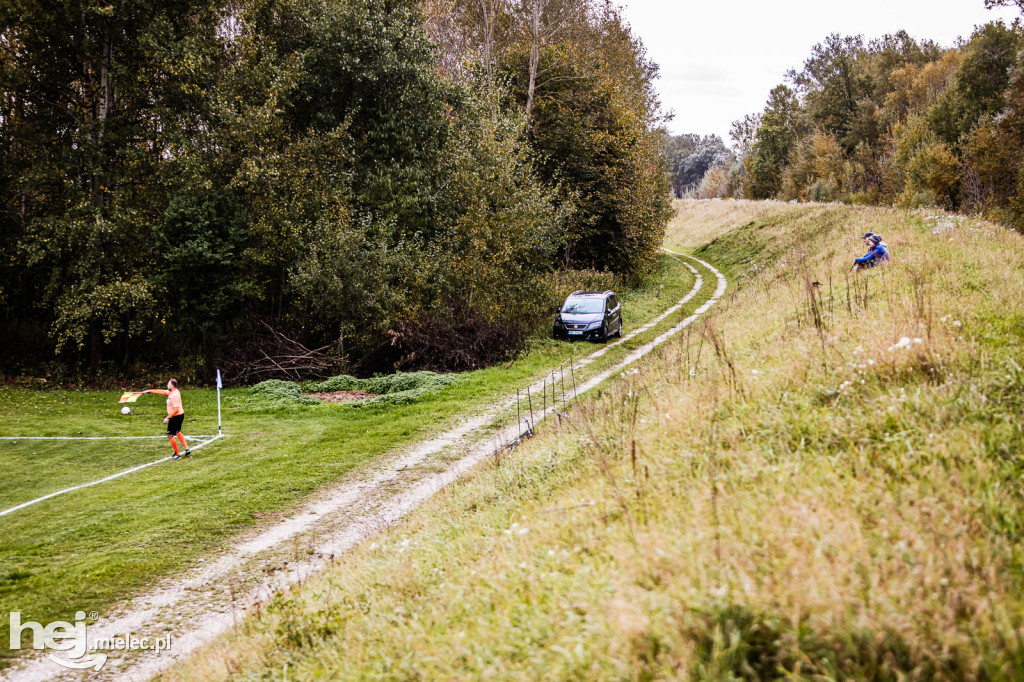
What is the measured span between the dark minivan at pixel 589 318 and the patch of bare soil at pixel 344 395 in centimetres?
894

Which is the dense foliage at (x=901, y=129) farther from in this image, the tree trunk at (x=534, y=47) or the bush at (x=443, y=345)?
the bush at (x=443, y=345)

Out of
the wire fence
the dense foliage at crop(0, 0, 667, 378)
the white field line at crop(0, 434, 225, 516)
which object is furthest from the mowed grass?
the dense foliage at crop(0, 0, 667, 378)

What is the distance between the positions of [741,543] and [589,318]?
19.2m

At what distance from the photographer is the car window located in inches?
922

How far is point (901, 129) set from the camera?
5906 centimetres

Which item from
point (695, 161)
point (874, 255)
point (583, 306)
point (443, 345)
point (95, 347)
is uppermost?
point (695, 161)

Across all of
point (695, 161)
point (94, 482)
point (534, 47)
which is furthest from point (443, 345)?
point (695, 161)

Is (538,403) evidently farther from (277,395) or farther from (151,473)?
(151,473)

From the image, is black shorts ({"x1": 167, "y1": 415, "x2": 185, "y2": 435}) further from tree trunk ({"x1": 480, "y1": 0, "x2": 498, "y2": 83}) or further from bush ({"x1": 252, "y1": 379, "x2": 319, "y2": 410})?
tree trunk ({"x1": 480, "y1": 0, "x2": 498, "y2": 83})

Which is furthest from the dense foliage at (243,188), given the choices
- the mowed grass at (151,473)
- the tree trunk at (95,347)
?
the mowed grass at (151,473)

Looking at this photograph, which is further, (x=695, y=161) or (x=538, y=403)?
(x=695, y=161)

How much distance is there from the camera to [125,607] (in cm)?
695

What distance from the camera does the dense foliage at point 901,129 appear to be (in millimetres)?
45844

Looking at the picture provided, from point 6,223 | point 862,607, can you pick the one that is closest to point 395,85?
point 6,223
